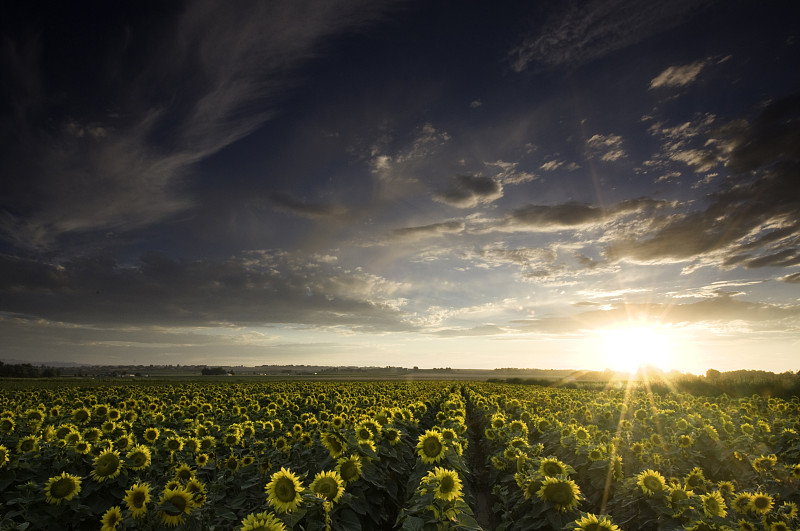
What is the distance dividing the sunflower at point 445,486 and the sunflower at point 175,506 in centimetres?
346

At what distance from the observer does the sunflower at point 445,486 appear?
542 cm

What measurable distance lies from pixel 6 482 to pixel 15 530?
284cm

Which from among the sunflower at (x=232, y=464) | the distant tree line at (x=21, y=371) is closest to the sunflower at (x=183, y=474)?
the sunflower at (x=232, y=464)

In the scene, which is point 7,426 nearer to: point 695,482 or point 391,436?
point 391,436

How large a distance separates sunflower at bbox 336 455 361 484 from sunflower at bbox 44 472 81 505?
407 cm

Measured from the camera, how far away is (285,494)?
533 cm

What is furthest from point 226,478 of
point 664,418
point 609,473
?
point 664,418

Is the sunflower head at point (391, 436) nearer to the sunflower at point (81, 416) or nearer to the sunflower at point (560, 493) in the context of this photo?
the sunflower at point (560, 493)

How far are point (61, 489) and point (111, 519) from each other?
5.45 ft

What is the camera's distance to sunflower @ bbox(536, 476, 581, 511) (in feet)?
21.0

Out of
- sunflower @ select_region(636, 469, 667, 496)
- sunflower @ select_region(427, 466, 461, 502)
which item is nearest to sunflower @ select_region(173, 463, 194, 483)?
sunflower @ select_region(427, 466, 461, 502)

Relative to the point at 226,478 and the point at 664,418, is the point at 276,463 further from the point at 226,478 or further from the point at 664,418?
the point at 664,418

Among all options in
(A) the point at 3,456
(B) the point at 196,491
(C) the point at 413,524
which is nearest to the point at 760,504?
(C) the point at 413,524

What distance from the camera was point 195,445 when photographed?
9.05 metres
